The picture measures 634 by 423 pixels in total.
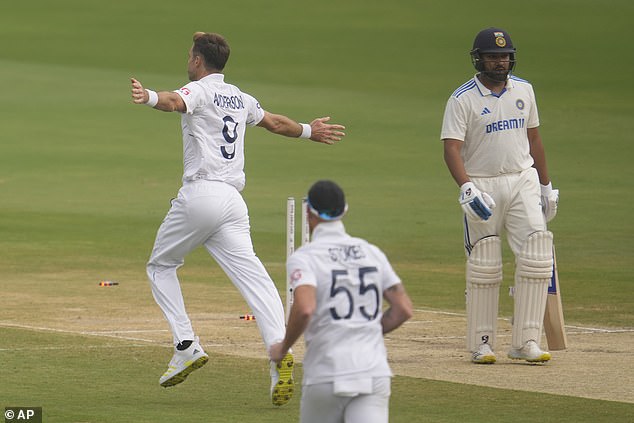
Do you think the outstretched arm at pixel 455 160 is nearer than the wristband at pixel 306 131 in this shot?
No

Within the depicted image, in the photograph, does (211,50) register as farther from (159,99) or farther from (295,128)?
(295,128)

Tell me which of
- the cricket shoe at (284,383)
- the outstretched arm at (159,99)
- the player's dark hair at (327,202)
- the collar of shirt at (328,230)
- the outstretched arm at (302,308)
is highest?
the outstretched arm at (159,99)

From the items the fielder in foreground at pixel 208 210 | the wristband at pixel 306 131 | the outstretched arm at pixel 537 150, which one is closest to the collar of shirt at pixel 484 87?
the outstretched arm at pixel 537 150

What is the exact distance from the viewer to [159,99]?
33.2 ft

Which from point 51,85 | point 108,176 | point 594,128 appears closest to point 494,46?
point 108,176

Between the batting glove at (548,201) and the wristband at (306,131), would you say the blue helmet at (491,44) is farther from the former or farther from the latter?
the wristband at (306,131)

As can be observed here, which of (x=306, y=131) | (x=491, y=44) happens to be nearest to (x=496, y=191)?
(x=491, y=44)

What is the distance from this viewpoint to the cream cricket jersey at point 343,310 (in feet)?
22.6

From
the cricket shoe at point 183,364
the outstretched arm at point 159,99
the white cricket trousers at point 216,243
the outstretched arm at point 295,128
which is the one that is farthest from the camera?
the outstretched arm at point 295,128

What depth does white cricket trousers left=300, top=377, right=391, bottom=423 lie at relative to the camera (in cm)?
681

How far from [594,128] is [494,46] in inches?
1052

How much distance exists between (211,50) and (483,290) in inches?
116

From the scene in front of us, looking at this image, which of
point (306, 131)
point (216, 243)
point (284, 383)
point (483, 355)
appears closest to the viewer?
point (284, 383)

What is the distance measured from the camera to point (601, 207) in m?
27.0
